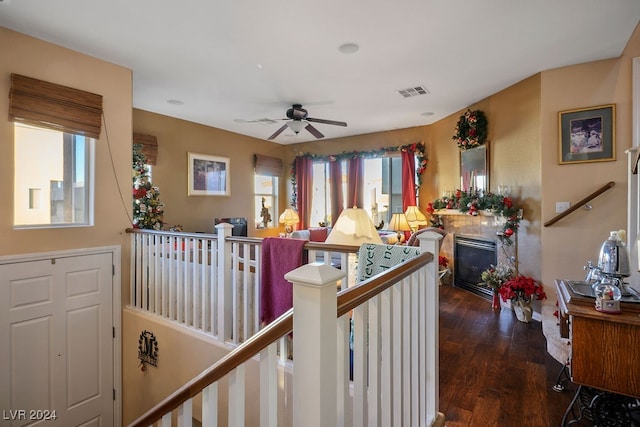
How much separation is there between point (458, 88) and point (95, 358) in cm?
509

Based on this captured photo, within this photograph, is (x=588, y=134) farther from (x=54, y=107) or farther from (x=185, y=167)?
(x=185, y=167)

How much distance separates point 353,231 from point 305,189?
4982 millimetres

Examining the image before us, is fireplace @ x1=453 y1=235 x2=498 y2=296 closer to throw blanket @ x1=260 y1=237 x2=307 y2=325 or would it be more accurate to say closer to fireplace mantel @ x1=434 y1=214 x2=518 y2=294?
fireplace mantel @ x1=434 y1=214 x2=518 y2=294

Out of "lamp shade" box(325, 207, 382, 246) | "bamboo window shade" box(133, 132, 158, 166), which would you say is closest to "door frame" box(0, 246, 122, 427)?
"bamboo window shade" box(133, 132, 158, 166)

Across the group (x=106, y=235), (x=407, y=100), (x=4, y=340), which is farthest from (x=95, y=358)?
(x=407, y=100)

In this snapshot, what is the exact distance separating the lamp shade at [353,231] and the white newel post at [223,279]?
86 centimetres

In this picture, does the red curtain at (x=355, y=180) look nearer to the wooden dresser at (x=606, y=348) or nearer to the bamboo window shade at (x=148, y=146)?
the bamboo window shade at (x=148, y=146)

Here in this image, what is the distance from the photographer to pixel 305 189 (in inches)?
281

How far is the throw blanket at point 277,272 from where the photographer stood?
2.15m

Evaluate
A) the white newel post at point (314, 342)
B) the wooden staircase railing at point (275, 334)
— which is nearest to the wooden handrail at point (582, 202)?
the wooden staircase railing at point (275, 334)

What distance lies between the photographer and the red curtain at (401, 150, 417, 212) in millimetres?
5969

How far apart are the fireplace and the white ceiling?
211 centimetres

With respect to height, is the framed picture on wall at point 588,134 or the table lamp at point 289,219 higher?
the framed picture on wall at point 588,134

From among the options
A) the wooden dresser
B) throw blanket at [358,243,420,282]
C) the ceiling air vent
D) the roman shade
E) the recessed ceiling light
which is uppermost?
the ceiling air vent
